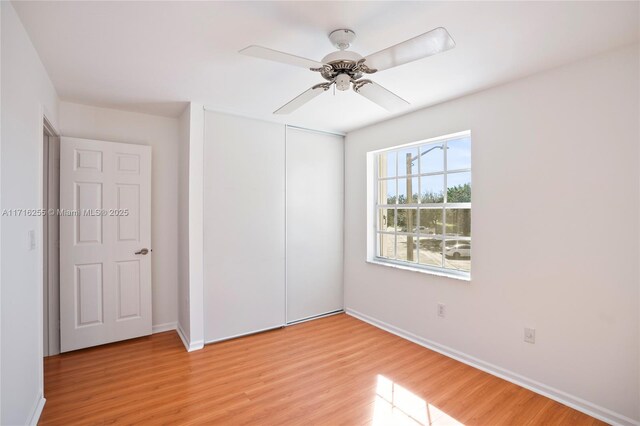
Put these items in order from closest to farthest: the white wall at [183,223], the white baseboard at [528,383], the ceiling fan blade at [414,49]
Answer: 1. the ceiling fan blade at [414,49]
2. the white baseboard at [528,383]
3. the white wall at [183,223]

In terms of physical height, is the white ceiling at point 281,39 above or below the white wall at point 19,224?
above

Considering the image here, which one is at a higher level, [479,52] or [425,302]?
[479,52]

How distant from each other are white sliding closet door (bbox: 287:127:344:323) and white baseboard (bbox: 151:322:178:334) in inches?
52.1

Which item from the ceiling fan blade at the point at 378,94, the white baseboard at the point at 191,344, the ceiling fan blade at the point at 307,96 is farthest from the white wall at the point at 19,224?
the ceiling fan blade at the point at 378,94

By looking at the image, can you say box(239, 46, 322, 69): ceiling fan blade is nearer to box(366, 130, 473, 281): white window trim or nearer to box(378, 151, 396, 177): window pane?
box(366, 130, 473, 281): white window trim

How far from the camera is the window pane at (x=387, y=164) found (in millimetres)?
3709

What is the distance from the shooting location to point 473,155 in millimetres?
2781

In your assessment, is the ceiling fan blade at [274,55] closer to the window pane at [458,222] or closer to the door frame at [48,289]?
the window pane at [458,222]

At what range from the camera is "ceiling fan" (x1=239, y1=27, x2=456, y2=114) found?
1474mm

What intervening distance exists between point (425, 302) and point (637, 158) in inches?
77.5

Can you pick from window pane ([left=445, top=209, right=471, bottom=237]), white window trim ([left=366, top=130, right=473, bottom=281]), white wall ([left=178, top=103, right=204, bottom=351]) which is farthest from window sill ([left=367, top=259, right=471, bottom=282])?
white wall ([left=178, top=103, right=204, bottom=351])

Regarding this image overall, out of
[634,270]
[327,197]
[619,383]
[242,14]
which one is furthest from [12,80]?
[619,383]

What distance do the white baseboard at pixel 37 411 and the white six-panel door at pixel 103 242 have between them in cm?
99

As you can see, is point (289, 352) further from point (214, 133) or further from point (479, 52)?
point (479, 52)
